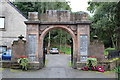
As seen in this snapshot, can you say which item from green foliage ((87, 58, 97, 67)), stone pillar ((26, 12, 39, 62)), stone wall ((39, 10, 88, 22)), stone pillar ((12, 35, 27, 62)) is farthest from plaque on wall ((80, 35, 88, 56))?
stone pillar ((12, 35, 27, 62))

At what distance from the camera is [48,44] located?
3797cm

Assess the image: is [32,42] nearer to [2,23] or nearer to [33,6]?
[2,23]

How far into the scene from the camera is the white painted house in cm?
2245

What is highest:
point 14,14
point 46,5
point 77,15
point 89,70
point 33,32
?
point 46,5

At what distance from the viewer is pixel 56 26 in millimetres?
14141

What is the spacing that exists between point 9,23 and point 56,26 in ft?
36.0

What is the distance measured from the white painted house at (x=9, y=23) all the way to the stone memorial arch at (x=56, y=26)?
367 inches

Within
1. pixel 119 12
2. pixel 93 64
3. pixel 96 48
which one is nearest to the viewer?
pixel 93 64

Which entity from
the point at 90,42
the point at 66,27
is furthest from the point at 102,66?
the point at 66,27

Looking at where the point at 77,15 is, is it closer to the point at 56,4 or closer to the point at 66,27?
the point at 66,27

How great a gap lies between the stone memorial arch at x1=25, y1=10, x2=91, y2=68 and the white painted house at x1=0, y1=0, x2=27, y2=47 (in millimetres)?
9324

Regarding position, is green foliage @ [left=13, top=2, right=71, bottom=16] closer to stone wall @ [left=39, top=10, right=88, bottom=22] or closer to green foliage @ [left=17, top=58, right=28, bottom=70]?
stone wall @ [left=39, top=10, right=88, bottom=22]

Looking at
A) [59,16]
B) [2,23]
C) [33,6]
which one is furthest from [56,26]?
[33,6]

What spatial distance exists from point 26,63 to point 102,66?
6.54 metres
